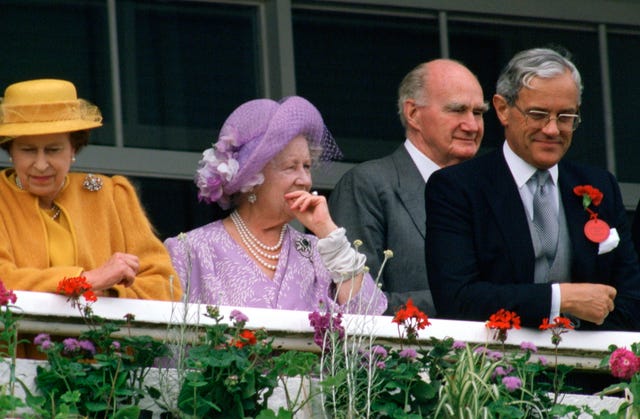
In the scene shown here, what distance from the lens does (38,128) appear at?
722 cm

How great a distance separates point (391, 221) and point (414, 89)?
841 millimetres

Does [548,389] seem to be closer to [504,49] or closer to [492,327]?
[492,327]

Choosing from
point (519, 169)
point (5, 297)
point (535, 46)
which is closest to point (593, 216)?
point (519, 169)

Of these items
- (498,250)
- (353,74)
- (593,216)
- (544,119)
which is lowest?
(498,250)

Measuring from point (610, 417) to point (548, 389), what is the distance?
361mm

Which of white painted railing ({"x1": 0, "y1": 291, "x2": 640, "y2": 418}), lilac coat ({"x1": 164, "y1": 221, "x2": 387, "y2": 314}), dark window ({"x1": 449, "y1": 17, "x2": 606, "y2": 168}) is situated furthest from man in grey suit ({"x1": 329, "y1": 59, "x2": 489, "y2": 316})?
dark window ({"x1": 449, "y1": 17, "x2": 606, "y2": 168})

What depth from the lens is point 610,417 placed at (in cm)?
653

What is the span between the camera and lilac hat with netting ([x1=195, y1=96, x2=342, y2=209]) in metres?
7.76

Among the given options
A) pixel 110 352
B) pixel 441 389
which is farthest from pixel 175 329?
pixel 441 389

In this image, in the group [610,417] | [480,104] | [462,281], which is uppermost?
[480,104]

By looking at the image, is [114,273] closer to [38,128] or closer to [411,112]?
[38,128]

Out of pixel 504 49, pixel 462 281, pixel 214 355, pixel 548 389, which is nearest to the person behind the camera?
pixel 214 355

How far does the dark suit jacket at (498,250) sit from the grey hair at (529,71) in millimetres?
237

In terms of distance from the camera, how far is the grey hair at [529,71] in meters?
7.74
